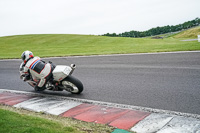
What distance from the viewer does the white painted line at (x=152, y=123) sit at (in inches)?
151

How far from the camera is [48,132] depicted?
350 centimetres

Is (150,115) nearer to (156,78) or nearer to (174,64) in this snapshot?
(156,78)

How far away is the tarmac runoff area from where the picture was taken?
387cm

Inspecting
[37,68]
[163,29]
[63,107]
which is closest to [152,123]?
[63,107]

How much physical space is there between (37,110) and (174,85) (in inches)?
161

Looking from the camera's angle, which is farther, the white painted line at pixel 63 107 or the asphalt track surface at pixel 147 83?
the asphalt track surface at pixel 147 83

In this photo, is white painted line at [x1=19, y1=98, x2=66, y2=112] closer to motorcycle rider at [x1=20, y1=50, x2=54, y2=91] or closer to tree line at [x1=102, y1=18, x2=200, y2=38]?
motorcycle rider at [x1=20, y1=50, x2=54, y2=91]

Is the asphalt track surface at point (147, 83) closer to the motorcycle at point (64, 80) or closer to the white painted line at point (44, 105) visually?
the motorcycle at point (64, 80)

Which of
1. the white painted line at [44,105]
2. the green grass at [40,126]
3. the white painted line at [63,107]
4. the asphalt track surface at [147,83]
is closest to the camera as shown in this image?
the green grass at [40,126]

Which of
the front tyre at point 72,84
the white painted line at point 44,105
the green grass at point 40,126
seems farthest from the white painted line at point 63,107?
the green grass at point 40,126

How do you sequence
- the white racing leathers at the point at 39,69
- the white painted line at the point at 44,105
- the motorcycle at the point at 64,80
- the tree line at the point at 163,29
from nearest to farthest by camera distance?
the white painted line at the point at 44,105
the motorcycle at the point at 64,80
the white racing leathers at the point at 39,69
the tree line at the point at 163,29

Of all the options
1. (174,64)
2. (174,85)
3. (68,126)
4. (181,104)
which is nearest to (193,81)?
(174,85)

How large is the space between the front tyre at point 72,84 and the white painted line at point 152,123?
2654 millimetres

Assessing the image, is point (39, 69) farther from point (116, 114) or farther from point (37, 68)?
point (116, 114)
